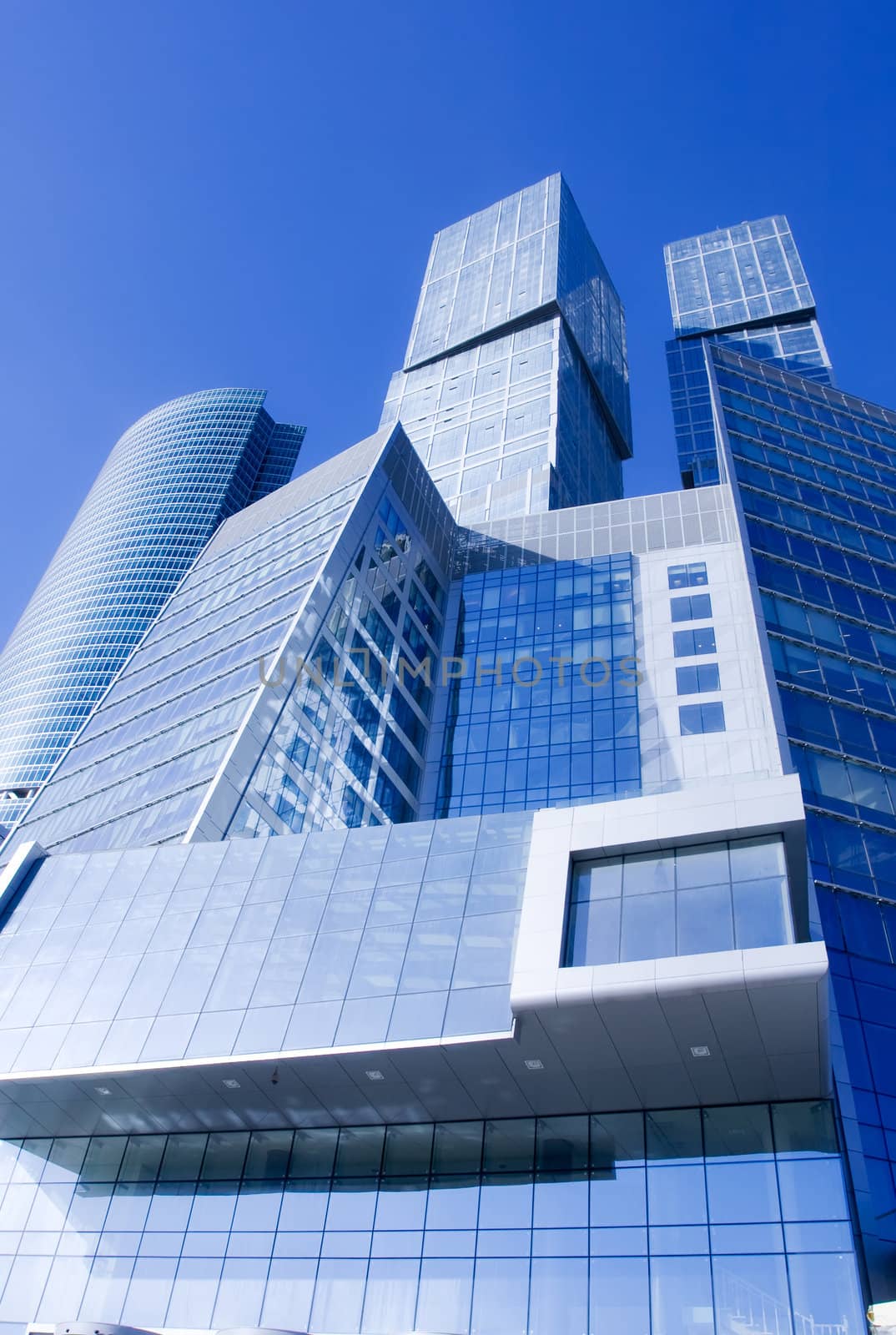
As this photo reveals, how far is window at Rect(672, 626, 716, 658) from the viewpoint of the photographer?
6488cm

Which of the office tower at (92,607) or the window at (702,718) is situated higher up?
the office tower at (92,607)

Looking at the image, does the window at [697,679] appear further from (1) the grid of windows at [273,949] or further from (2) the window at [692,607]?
(1) the grid of windows at [273,949]

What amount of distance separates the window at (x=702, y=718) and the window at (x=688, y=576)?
11232 mm

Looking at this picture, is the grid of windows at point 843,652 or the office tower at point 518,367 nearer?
the grid of windows at point 843,652

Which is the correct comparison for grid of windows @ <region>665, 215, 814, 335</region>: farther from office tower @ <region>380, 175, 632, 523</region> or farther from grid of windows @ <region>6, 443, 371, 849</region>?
grid of windows @ <region>6, 443, 371, 849</region>

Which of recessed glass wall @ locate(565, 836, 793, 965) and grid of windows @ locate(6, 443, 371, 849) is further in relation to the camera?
grid of windows @ locate(6, 443, 371, 849)

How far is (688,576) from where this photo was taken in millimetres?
70688

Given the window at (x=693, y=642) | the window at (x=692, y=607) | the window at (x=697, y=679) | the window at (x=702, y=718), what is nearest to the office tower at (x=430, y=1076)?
the window at (x=702, y=718)

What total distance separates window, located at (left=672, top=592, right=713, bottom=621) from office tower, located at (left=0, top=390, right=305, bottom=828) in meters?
106

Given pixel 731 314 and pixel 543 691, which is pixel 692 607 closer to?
pixel 543 691

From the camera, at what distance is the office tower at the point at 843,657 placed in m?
35.3

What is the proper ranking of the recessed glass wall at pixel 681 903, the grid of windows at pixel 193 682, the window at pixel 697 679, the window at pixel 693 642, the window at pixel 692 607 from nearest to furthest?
the recessed glass wall at pixel 681 903
the grid of windows at pixel 193 682
the window at pixel 697 679
the window at pixel 693 642
the window at pixel 692 607

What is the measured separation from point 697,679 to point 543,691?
9829 millimetres

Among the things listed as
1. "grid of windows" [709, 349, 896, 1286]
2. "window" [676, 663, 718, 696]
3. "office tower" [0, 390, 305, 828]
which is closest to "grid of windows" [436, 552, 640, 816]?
"window" [676, 663, 718, 696]
